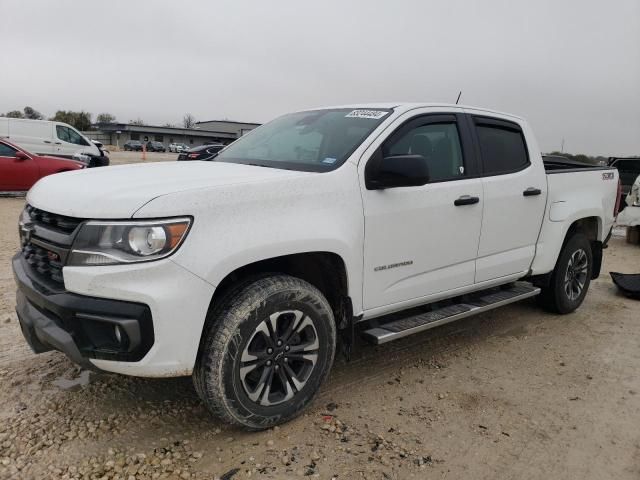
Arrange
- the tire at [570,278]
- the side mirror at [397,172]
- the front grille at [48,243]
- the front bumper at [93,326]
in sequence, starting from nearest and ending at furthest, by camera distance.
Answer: the front bumper at [93,326] < the front grille at [48,243] < the side mirror at [397,172] < the tire at [570,278]

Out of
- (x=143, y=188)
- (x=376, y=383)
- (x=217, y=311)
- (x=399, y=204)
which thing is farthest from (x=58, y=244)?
(x=376, y=383)

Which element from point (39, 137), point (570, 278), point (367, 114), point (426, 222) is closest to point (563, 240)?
point (570, 278)

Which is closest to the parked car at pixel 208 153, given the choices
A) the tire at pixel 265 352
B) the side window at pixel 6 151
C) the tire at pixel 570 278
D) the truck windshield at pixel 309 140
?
the truck windshield at pixel 309 140

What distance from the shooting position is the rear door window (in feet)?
13.3

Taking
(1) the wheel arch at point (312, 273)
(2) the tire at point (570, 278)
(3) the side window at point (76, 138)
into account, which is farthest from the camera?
(3) the side window at point (76, 138)

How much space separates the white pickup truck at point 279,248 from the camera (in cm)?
241

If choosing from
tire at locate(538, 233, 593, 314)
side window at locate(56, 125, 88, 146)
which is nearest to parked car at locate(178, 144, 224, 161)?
tire at locate(538, 233, 593, 314)

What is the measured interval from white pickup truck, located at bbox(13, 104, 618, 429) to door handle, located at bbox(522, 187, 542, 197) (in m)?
0.03

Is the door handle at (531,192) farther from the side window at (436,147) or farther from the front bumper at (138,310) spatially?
the front bumper at (138,310)

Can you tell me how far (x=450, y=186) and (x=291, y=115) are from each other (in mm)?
1480

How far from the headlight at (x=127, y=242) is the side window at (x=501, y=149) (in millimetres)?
2538

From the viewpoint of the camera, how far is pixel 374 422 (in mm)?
3057

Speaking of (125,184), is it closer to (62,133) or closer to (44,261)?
(44,261)

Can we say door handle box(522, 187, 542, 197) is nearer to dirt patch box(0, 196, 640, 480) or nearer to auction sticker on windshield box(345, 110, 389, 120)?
dirt patch box(0, 196, 640, 480)
